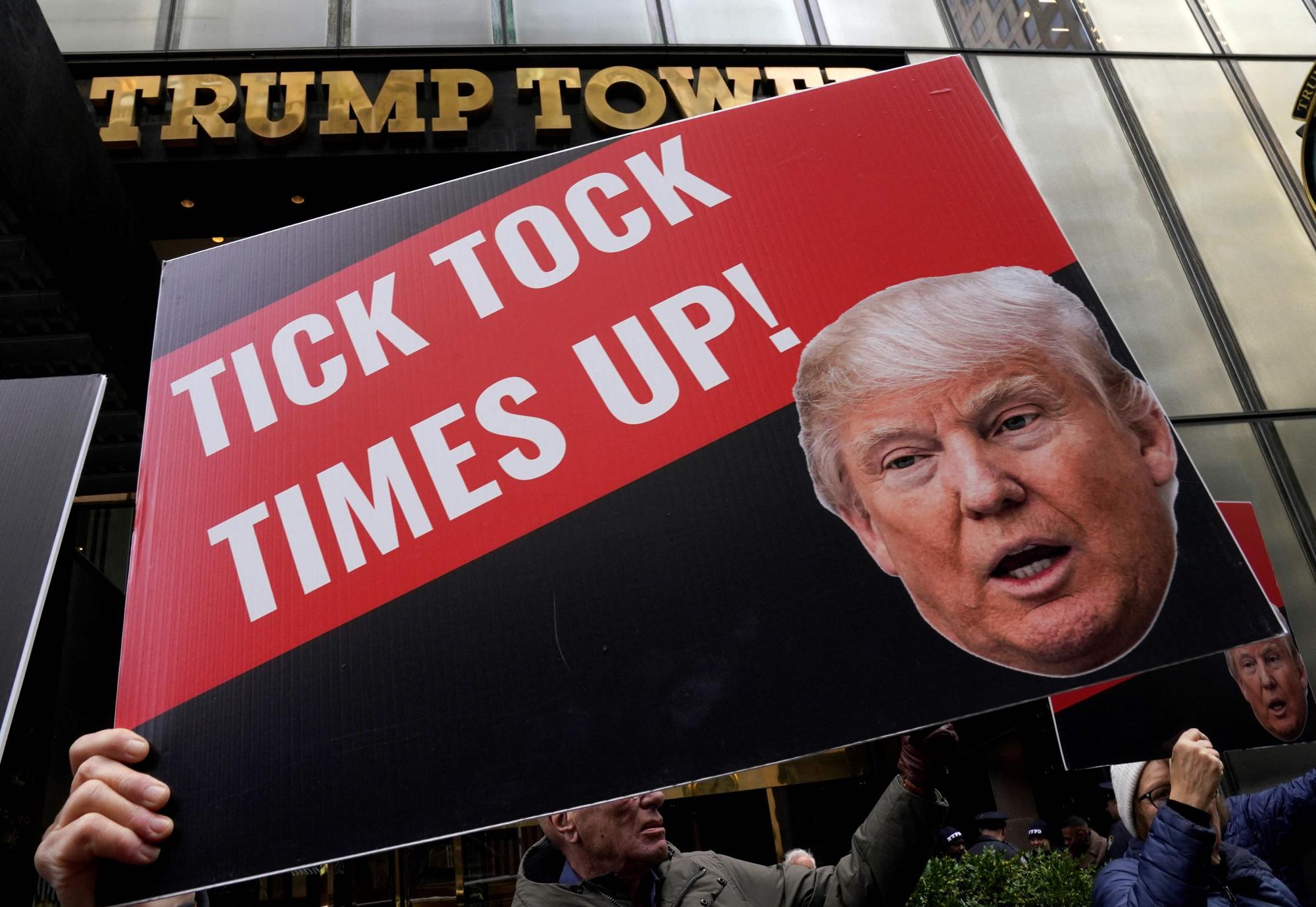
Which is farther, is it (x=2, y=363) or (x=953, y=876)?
(x=2, y=363)

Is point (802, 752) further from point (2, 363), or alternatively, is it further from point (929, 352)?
point (2, 363)

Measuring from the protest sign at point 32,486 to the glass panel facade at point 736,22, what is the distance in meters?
6.52

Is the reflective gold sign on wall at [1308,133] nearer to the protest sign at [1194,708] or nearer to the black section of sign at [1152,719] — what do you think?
the protest sign at [1194,708]

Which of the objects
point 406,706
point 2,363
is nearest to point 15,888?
point 2,363

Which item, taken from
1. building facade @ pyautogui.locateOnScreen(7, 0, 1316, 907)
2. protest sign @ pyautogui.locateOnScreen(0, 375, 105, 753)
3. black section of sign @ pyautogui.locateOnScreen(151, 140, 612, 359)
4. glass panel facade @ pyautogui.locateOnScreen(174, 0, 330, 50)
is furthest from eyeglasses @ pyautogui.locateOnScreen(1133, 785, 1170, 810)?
glass panel facade @ pyautogui.locateOnScreen(174, 0, 330, 50)

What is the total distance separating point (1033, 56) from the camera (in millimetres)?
7543

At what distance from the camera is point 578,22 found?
738cm

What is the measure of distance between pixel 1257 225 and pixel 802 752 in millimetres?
7642

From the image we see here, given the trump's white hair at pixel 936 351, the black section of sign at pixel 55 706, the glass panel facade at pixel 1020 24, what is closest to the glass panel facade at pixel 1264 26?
the glass panel facade at pixel 1020 24

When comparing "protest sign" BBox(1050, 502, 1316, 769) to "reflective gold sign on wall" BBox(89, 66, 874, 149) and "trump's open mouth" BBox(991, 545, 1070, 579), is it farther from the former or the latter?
"reflective gold sign on wall" BBox(89, 66, 874, 149)

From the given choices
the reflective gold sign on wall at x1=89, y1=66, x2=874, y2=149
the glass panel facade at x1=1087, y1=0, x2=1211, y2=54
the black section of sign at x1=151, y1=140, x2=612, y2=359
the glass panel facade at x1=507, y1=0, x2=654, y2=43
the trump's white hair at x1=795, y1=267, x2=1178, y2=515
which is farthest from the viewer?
the glass panel facade at x1=1087, y1=0, x2=1211, y2=54

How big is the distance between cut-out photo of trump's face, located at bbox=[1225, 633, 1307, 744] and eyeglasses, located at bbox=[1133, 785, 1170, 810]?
817 millimetres

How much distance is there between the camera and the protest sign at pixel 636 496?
4.08ft

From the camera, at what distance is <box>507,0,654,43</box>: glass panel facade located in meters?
7.25
